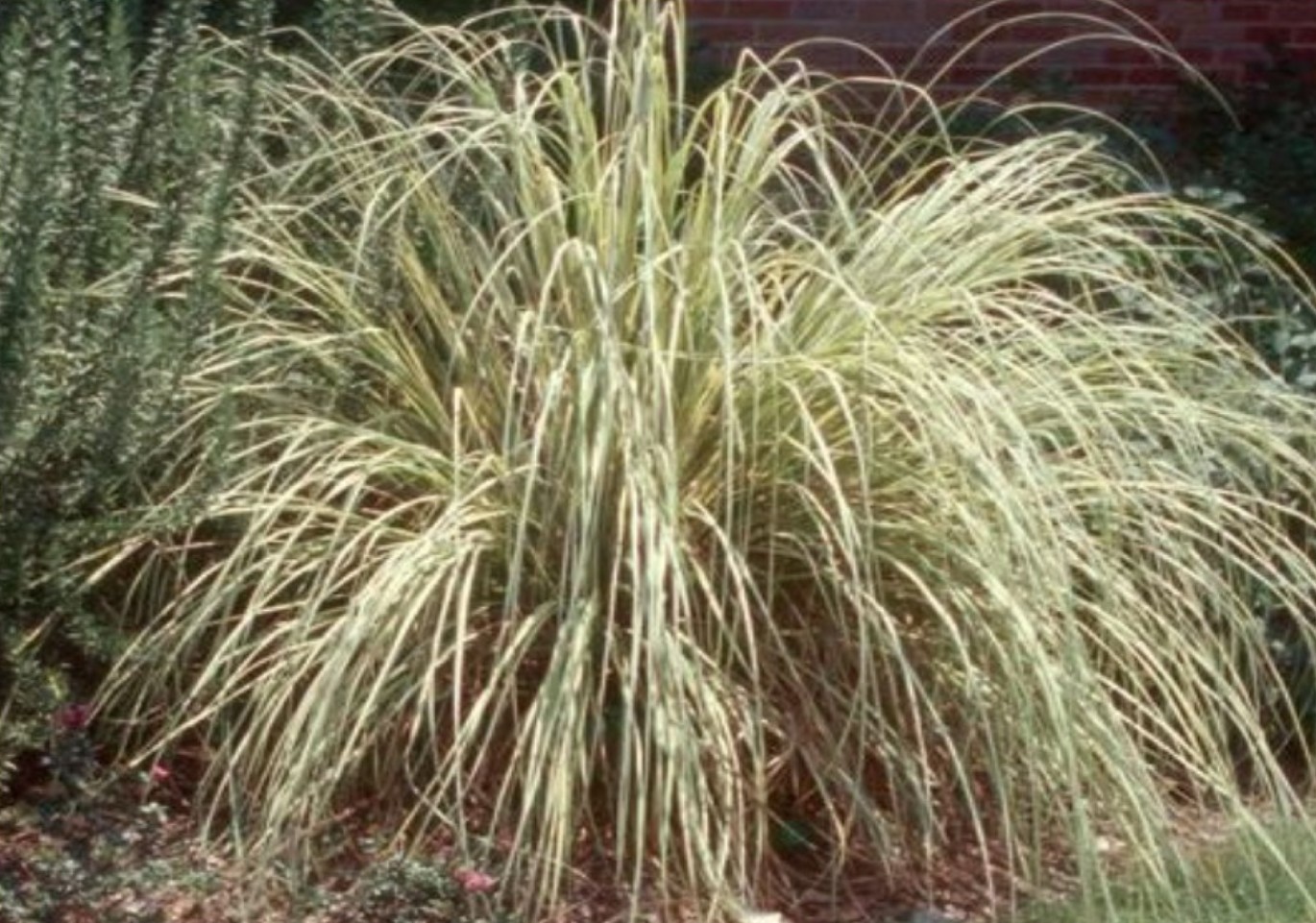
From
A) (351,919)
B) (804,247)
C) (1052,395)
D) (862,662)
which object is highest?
(804,247)

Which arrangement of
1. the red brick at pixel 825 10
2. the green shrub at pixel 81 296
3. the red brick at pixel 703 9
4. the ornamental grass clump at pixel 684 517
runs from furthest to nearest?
the red brick at pixel 825 10 → the red brick at pixel 703 9 → the green shrub at pixel 81 296 → the ornamental grass clump at pixel 684 517

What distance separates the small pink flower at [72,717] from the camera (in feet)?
20.3

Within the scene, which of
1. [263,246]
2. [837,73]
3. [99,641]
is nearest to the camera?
[99,641]

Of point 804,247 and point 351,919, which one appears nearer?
point 351,919

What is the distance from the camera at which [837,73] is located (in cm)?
984

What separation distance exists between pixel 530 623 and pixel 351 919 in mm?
685

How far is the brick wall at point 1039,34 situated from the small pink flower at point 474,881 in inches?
170

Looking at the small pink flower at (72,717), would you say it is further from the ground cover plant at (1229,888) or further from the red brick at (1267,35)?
the red brick at (1267,35)

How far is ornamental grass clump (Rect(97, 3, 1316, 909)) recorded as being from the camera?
6055mm

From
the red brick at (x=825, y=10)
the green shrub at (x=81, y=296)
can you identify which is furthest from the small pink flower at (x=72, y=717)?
the red brick at (x=825, y=10)

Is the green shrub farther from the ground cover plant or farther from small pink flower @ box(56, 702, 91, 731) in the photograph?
the ground cover plant

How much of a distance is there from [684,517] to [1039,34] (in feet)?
13.7

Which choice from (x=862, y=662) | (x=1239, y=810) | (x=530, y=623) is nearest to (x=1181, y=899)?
(x=1239, y=810)

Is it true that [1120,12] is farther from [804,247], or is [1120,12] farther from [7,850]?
[7,850]
